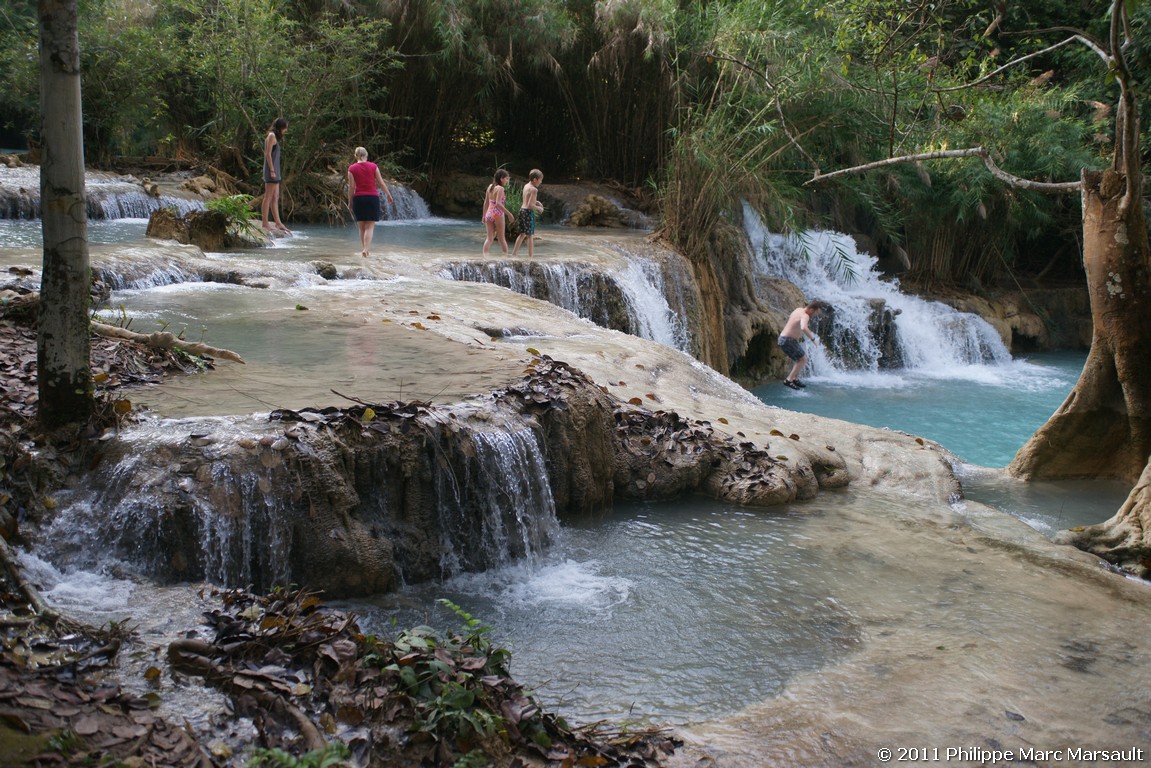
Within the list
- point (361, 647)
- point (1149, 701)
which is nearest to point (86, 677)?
point (361, 647)

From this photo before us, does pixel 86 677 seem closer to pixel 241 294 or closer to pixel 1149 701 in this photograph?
pixel 1149 701

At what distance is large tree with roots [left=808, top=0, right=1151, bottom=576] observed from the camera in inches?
274

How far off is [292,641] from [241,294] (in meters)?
6.48

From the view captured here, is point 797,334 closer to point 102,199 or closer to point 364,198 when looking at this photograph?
point 364,198

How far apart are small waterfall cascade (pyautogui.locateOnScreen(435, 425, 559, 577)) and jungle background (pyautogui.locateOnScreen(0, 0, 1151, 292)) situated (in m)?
9.30

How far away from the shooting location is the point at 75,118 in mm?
4328

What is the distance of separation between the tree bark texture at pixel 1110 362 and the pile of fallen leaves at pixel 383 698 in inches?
234

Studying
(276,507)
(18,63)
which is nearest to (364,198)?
(276,507)

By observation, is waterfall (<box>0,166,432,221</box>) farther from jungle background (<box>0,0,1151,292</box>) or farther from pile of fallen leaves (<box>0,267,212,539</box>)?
pile of fallen leaves (<box>0,267,212,539</box>)

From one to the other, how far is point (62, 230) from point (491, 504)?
8.74ft

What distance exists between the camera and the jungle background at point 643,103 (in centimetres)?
1528

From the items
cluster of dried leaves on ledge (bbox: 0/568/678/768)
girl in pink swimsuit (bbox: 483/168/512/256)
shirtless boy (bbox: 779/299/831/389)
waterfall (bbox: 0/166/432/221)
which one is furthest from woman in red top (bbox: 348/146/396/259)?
cluster of dried leaves on ledge (bbox: 0/568/678/768)

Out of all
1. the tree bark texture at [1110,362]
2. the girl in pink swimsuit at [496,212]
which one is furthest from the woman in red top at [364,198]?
the tree bark texture at [1110,362]

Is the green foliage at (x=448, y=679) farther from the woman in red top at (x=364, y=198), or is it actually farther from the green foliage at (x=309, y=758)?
the woman in red top at (x=364, y=198)
